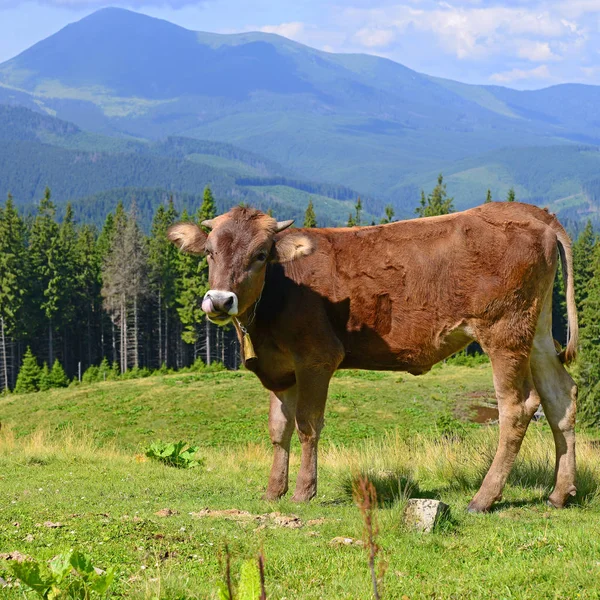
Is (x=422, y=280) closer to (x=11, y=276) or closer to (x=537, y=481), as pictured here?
(x=537, y=481)

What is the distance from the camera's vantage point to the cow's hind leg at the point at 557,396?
9.02 metres

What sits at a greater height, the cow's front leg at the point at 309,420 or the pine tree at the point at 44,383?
the cow's front leg at the point at 309,420

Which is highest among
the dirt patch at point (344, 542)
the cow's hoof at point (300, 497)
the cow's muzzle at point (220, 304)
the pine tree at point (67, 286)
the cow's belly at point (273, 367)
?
the cow's muzzle at point (220, 304)

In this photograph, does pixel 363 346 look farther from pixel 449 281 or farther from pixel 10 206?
pixel 10 206

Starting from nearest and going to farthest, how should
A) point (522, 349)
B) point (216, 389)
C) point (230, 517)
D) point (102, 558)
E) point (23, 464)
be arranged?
point (102, 558) → point (230, 517) → point (522, 349) → point (23, 464) → point (216, 389)

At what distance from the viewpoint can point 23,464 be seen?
43.1ft

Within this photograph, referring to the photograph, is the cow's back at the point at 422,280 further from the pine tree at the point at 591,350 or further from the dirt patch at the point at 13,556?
the pine tree at the point at 591,350

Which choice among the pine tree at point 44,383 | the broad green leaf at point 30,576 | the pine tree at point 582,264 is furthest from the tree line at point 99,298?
the broad green leaf at point 30,576

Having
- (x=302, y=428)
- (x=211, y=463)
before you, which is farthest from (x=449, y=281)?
(x=211, y=463)

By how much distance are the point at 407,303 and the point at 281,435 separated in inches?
86.2

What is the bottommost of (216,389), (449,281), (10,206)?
(216,389)

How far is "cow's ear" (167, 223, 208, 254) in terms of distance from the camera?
912 cm

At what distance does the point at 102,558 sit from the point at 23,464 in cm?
751

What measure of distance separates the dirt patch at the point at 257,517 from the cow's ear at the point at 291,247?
2.63 meters
